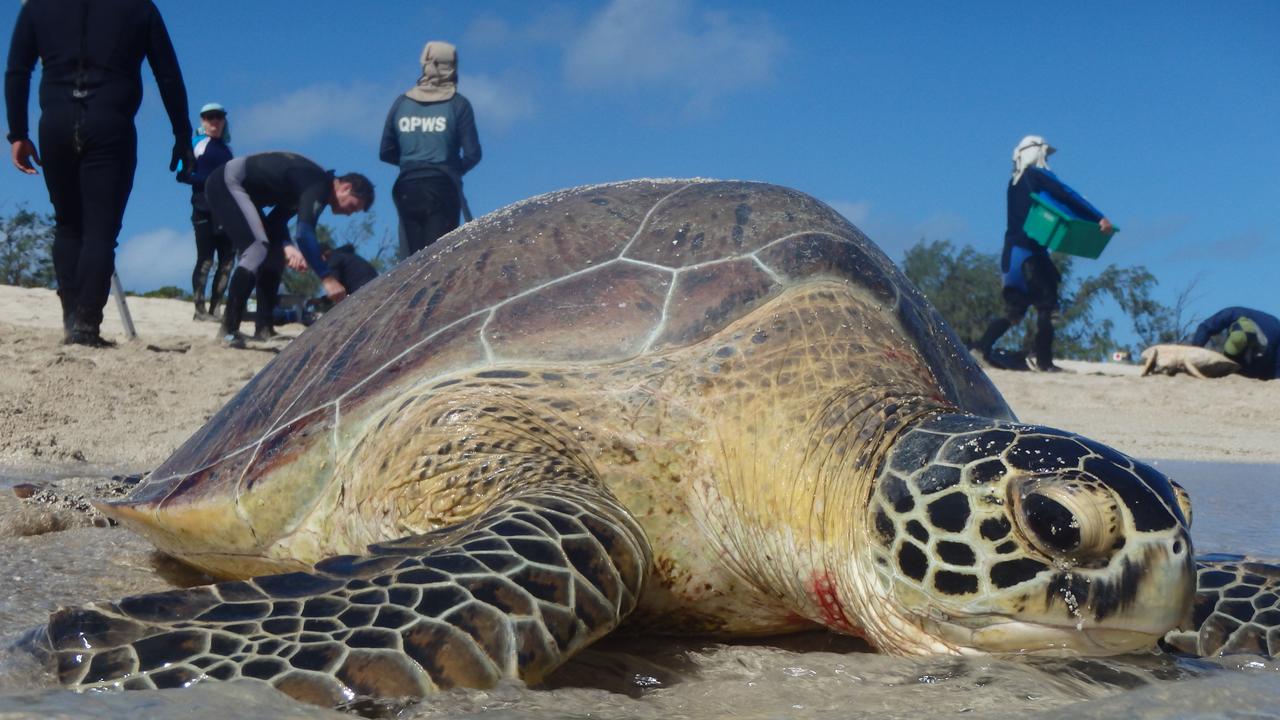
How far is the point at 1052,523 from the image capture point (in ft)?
5.24

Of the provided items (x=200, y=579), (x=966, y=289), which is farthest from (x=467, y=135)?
(x=966, y=289)

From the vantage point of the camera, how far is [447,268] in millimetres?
2623

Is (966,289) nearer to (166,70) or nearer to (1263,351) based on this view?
(1263,351)

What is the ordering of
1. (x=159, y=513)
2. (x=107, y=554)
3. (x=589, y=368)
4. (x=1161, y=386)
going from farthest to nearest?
(x=1161, y=386) → (x=107, y=554) → (x=159, y=513) → (x=589, y=368)

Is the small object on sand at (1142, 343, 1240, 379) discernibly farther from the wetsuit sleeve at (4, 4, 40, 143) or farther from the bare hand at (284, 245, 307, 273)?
the wetsuit sleeve at (4, 4, 40, 143)

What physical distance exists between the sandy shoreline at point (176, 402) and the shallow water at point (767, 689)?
3.12 m

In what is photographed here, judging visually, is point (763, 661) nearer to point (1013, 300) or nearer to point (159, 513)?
point (159, 513)

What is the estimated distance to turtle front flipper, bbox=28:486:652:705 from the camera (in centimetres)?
134

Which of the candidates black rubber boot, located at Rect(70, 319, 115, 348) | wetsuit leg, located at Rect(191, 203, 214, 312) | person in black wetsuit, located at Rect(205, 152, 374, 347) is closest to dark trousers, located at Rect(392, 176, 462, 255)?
person in black wetsuit, located at Rect(205, 152, 374, 347)

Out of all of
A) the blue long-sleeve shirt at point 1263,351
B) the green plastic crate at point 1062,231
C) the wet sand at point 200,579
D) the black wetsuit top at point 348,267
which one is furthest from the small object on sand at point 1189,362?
the black wetsuit top at point 348,267

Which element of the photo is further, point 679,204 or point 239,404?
point 239,404

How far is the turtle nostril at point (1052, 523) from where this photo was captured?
62.5 inches

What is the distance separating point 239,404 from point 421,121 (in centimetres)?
443

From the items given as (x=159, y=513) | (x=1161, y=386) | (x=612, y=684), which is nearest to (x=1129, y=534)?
(x=612, y=684)
